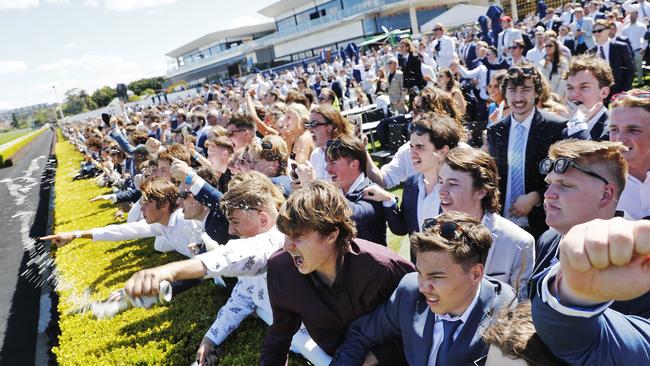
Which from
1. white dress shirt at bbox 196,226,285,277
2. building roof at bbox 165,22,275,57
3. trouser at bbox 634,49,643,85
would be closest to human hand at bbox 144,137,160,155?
white dress shirt at bbox 196,226,285,277

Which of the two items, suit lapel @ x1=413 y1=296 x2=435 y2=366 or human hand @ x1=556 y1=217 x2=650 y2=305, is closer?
human hand @ x1=556 y1=217 x2=650 y2=305

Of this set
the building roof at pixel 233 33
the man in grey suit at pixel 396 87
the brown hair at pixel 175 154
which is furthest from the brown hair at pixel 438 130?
the building roof at pixel 233 33

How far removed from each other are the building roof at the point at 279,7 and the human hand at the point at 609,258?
2825 inches

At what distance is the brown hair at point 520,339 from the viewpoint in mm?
1315

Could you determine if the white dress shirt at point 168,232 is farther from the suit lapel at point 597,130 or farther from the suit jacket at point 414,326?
the suit lapel at point 597,130

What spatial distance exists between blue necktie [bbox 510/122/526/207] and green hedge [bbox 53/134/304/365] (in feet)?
6.88

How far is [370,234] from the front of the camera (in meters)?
3.37

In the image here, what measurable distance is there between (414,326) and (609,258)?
1.35m

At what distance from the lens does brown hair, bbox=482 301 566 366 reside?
1.32 m

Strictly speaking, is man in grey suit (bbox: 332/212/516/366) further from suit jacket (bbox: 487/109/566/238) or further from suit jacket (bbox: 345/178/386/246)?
suit jacket (bbox: 487/109/566/238)

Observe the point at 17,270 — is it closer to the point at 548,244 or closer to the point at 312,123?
the point at 312,123

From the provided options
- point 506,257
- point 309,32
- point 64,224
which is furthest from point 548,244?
point 309,32

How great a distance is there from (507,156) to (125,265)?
541cm

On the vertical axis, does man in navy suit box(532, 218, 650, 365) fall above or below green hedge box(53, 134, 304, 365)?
above
